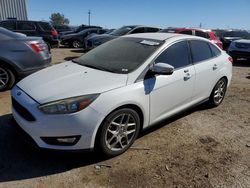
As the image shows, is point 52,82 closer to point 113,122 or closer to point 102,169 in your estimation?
point 113,122

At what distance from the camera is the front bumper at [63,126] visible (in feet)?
9.69

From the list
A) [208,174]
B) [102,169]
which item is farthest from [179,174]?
[102,169]

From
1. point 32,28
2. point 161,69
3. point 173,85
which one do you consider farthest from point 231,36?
point 161,69

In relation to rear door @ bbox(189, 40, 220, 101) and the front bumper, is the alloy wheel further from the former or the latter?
rear door @ bbox(189, 40, 220, 101)

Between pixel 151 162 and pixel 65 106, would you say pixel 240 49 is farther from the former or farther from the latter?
pixel 65 106

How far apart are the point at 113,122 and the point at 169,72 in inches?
41.4

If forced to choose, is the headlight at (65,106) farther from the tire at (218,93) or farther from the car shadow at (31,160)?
the tire at (218,93)

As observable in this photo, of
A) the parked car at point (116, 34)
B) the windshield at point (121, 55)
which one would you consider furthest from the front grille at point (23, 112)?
the parked car at point (116, 34)

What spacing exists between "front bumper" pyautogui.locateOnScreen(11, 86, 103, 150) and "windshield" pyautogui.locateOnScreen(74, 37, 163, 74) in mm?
885

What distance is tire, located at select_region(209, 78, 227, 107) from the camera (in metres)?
5.27

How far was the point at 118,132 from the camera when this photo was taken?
341cm

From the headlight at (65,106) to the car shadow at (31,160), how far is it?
0.51 meters

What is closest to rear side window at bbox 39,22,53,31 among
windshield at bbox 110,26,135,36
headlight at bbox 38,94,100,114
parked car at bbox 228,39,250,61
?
windshield at bbox 110,26,135,36

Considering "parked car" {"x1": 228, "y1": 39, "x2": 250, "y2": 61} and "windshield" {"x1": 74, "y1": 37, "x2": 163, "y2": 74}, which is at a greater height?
"windshield" {"x1": 74, "y1": 37, "x2": 163, "y2": 74}
